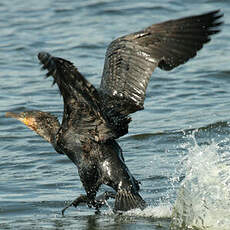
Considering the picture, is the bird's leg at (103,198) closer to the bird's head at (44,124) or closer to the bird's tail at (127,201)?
the bird's tail at (127,201)

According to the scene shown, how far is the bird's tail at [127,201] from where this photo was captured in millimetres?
6254

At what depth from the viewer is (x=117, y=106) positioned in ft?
21.7

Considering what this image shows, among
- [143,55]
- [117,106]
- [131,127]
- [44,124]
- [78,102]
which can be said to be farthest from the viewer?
[131,127]

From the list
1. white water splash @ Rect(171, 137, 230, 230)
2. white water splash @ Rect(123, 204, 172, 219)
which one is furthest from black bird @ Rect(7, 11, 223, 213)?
white water splash @ Rect(171, 137, 230, 230)

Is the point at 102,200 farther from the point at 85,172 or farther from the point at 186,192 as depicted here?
the point at 186,192

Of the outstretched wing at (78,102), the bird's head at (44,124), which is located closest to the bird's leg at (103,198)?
the outstretched wing at (78,102)

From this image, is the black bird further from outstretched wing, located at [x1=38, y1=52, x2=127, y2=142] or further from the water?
the water

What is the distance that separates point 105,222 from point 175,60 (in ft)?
5.48

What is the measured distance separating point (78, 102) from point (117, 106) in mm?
583

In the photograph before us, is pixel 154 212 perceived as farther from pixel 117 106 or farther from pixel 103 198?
pixel 117 106

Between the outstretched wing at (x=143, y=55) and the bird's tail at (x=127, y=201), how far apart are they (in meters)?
0.78

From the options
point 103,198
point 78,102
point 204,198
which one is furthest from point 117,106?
point 204,198

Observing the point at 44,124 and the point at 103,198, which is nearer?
the point at 103,198

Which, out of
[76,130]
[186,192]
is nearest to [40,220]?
[76,130]
